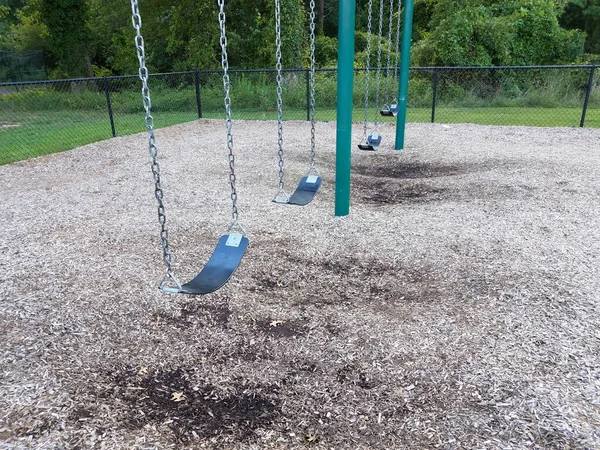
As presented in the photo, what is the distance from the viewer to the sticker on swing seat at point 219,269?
2.64 m

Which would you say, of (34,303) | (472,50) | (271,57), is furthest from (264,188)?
(271,57)

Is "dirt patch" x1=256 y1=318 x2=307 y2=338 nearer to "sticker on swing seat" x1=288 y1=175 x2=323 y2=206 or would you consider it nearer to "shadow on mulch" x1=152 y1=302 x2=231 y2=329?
"shadow on mulch" x1=152 y1=302 x2=231 y2=329

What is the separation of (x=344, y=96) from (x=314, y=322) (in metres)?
2.34

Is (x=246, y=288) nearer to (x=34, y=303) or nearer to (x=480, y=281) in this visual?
(x=34, y=303)

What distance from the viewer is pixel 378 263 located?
3740mm

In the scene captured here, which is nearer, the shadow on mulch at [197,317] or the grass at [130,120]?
the shadow on mulch at [197,317]

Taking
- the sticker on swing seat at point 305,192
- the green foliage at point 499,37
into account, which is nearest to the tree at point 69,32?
the green foliage at point 499,37

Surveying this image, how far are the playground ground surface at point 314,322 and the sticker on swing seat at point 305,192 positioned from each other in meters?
0.34

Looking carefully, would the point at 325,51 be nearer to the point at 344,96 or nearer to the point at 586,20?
the point at 586,20

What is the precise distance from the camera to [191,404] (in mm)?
2301

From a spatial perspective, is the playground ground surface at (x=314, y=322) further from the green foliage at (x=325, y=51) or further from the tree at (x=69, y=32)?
the green foliage at (x=325, y=51)

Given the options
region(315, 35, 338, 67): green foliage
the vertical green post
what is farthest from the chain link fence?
the vertical green post

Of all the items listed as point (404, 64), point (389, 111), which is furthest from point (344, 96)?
point (389, 111)

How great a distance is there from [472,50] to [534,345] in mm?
13472
